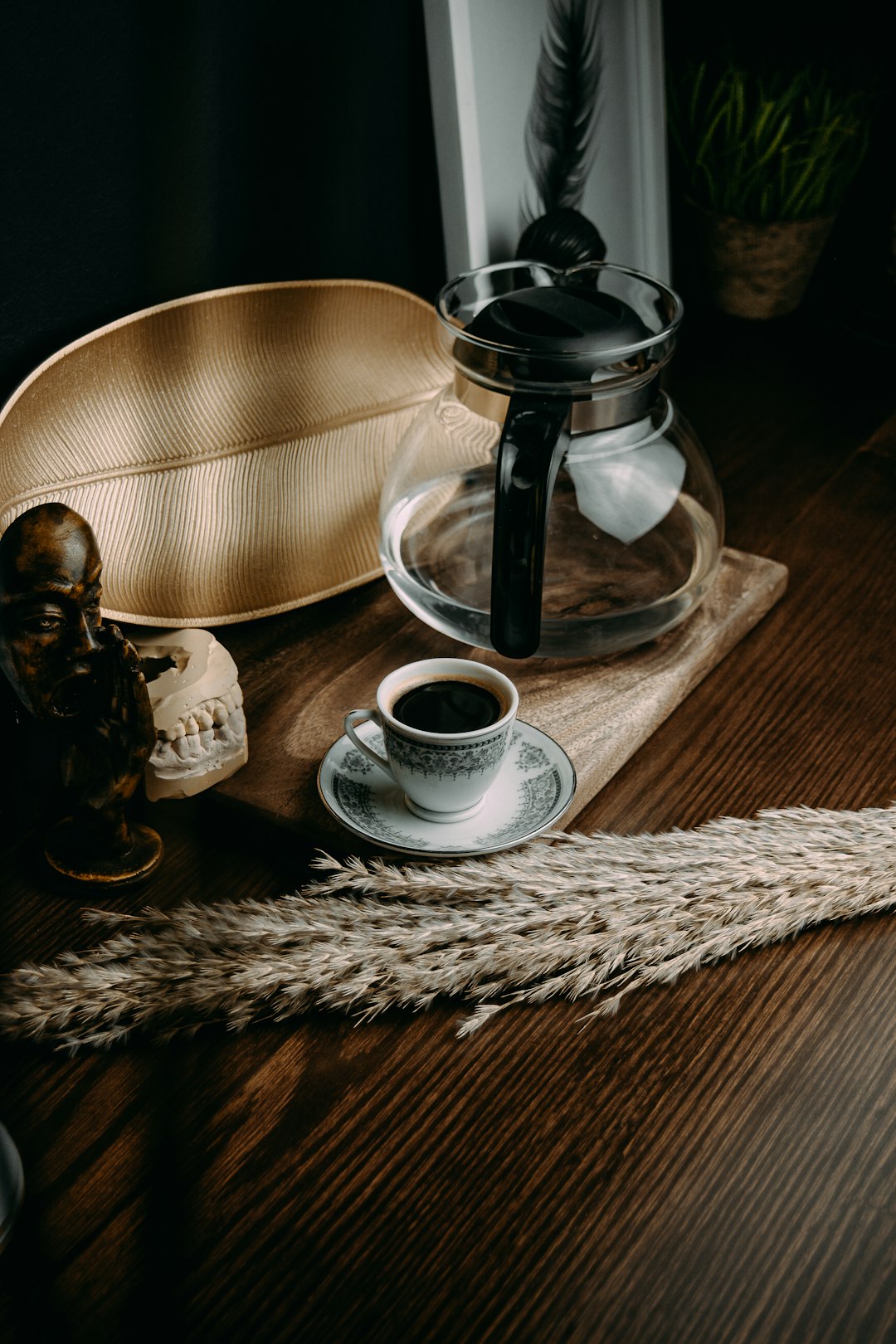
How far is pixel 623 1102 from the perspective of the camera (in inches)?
21.0

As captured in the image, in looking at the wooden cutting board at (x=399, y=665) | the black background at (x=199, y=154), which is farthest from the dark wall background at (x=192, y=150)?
the wooden cutting board at (x=399, y=665)

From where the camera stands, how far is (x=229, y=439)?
82 cm

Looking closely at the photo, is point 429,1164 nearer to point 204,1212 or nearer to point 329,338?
point 204,1212

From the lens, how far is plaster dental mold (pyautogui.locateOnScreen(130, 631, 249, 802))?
0.66m

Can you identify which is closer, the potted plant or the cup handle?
the cup handle

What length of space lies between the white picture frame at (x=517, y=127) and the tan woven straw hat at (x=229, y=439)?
133 millimetres

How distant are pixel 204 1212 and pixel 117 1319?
51mm

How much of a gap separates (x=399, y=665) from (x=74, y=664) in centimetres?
27

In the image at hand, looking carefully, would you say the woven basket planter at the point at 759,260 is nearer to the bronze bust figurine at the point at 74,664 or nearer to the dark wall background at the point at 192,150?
the dark wall background at the point at 192,150

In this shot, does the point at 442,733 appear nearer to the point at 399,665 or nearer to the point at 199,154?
the point at 399,665

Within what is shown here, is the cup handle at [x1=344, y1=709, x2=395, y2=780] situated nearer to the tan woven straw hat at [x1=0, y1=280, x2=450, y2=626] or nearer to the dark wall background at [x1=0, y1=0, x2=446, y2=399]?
the tan woven straw hat at [x1=0, y1=280, x2=450, y2=626]

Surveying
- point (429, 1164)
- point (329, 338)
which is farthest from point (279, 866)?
point (329, 338)

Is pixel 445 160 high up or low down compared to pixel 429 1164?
up

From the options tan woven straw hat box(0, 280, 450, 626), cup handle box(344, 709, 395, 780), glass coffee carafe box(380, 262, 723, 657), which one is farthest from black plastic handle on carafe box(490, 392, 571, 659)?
tan woven straw hat box(0, 280, 450, 626)
